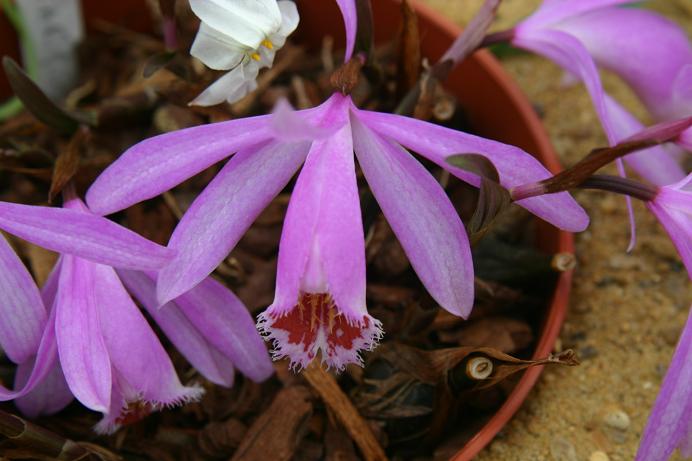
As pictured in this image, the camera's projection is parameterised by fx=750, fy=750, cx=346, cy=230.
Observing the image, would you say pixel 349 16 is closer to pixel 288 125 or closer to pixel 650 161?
pixel 288 125

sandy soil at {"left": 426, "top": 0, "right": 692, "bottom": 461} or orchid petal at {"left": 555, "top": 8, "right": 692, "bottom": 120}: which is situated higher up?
orchid petal at {"left": 555, "top": 8, "right": 692, "bottom": 120}

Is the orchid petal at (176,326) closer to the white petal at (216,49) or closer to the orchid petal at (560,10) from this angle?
the white petal at (216,49)

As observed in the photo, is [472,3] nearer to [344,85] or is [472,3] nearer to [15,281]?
[344,85]

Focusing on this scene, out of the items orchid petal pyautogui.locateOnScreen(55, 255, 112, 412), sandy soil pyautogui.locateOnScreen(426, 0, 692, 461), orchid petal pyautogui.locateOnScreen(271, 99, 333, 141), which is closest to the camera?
orchid petal pyautogui.locateOnScreen(271, 99, 333, 141)

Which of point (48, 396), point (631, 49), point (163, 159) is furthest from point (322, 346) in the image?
point (631, 49)

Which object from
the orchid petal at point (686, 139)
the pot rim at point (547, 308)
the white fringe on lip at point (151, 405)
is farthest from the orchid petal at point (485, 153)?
the white fringe on lip at point (151, 405)

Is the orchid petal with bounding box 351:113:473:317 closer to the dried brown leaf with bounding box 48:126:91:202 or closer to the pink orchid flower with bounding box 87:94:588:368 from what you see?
the pink orchid flower with bounding box 87:94:588:368

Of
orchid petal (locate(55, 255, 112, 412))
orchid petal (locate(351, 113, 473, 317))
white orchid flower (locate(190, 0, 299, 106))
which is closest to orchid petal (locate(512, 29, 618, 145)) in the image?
orchid petal (locate(351, 113, 473, 317))

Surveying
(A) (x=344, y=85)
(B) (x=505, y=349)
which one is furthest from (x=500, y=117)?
(A) (x=344, y=85)
